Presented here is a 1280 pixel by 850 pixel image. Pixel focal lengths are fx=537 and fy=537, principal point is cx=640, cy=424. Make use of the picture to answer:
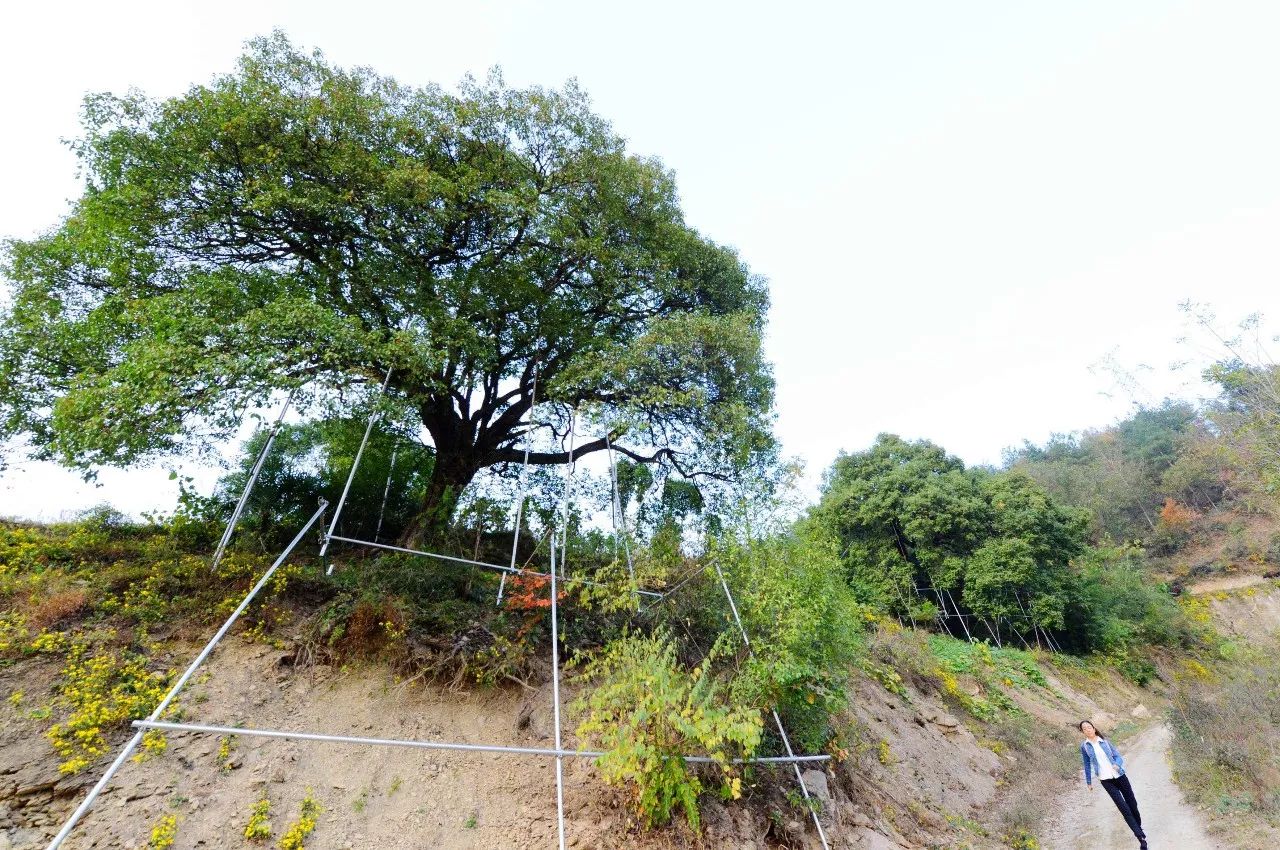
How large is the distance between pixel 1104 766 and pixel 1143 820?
5.98 ft

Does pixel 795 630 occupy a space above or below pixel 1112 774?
above

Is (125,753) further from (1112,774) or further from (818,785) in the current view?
(1112,774)

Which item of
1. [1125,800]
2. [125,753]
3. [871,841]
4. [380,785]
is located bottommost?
[871,841]

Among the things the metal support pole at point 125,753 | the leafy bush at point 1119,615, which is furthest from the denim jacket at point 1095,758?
the leafy bush at point 1119,615

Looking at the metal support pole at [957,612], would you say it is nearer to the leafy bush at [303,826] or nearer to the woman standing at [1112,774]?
the woman standing at [1112,774]

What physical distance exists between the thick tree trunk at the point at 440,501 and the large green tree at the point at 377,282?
6 cm

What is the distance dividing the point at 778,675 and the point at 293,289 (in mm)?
7819

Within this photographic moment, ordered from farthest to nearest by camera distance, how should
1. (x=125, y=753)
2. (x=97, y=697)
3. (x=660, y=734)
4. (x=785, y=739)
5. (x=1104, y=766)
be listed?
(x=1104, y=766) < (x=785, y=739) < (x=97, y=697) < (x=660, y=734) < (x=125, y=753)

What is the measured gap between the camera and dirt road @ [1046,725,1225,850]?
551cm

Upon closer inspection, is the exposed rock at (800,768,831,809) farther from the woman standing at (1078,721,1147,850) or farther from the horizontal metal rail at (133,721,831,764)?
the woman standing at (1078,721,1147,850)

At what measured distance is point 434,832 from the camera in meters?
4.25

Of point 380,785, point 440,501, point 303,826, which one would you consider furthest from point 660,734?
point 440,501

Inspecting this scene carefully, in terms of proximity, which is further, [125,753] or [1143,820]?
[1143,820]

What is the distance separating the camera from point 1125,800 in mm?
5344
